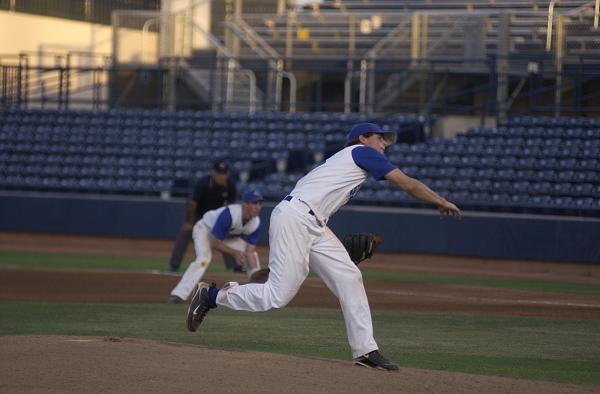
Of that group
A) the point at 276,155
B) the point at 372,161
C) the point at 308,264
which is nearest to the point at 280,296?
the point at 308,264

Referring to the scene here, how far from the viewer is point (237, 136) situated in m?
26.1

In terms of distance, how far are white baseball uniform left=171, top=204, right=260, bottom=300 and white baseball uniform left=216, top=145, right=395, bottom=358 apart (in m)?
4.74

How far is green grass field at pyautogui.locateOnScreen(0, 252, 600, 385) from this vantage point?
9.01 meters

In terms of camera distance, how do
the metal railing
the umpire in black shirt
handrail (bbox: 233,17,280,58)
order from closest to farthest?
the umpire in black shirt < handrail (bbox: 233,17,280,58) < the metal railing

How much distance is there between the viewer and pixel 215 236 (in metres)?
13.0

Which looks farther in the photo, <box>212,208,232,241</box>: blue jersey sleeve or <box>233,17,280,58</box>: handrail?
<box>233,17,280,58</box>: handrail

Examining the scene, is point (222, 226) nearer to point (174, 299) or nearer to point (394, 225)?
point (174, 299)

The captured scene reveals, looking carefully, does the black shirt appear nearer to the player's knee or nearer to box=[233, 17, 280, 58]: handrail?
the player's knee

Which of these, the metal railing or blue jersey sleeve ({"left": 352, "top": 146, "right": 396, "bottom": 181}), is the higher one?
the metal railing

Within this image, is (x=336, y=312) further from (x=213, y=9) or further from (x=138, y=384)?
(x=213, y=9)

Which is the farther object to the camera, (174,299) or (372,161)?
(174,299)

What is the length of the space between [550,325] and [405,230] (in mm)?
9967

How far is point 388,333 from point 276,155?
571 inches

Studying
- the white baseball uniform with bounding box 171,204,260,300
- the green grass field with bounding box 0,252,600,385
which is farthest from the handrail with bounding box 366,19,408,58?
the green grass field with bounding box 0,252,600,385
